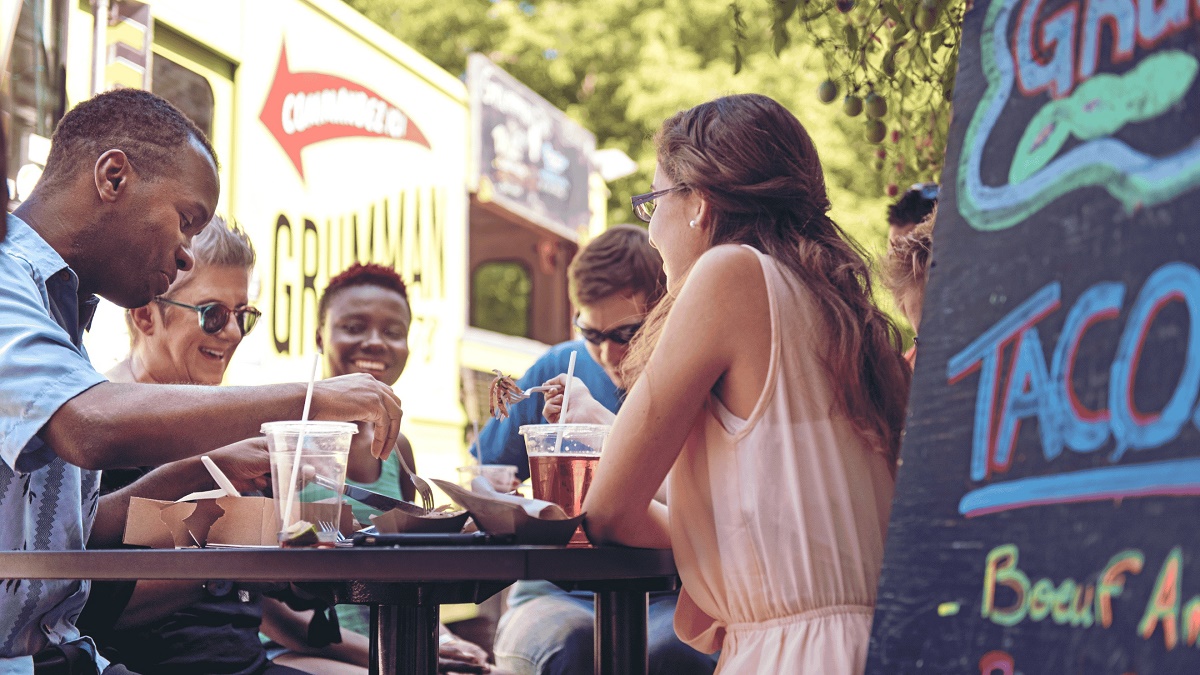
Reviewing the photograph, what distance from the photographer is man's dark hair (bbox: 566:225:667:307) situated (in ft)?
13.4

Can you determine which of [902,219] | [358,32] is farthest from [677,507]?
[358,32]

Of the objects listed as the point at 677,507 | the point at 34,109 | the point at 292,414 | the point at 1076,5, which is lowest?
the point at 677,507

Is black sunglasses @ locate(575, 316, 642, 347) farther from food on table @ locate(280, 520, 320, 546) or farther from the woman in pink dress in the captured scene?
food on table @ locate(280, 520, 320, 546)

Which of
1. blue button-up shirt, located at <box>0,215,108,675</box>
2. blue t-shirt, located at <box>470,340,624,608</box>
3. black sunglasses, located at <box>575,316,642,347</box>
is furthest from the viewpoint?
blue t-shirt, located at <box>470,340,624,608</box>

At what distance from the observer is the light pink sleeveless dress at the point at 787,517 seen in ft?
5.99

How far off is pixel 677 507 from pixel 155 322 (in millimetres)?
2078

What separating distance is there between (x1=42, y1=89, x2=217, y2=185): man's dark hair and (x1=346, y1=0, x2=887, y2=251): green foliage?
13.2 m

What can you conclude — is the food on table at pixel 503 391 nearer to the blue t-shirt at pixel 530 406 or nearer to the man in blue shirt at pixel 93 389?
the man in blue shirt at pixel 93 389

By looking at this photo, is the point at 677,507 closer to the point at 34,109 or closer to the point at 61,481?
the point at 61,481

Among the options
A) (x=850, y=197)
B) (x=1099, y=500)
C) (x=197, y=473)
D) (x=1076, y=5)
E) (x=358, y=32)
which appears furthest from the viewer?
(x=850, y=197)

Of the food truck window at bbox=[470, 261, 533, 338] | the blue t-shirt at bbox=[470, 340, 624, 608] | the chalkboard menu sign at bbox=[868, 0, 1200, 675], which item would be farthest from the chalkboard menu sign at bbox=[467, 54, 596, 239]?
the chalkboard menu sign at bbox=[868, 0, 1200, 675]

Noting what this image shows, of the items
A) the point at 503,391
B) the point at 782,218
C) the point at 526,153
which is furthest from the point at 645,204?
the point at 526,153

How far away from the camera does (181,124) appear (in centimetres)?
253

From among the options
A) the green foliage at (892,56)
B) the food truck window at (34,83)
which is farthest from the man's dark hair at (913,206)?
the food truck window at (34,83)
